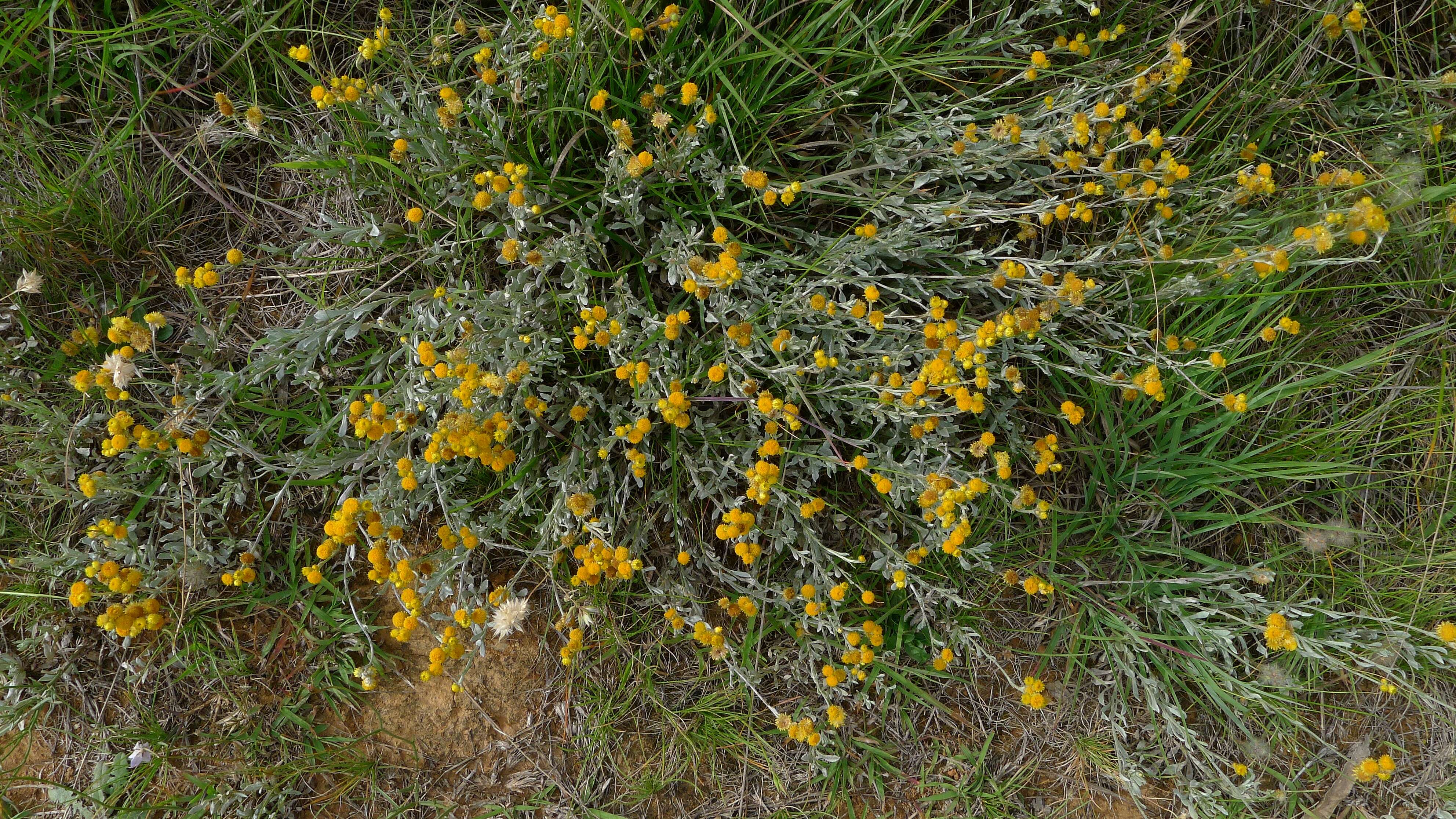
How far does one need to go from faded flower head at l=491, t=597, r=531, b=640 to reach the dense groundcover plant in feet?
0.06

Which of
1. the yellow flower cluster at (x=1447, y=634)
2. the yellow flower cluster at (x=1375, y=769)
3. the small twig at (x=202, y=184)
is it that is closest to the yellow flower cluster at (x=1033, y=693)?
the yellow flower cluster at (x=1375, y=769)

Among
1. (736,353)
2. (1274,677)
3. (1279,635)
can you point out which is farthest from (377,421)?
(1274,677)

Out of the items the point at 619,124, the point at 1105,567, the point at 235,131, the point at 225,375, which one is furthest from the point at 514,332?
the point at 1105,567

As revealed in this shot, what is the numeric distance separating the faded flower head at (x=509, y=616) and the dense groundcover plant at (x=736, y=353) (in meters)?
0.02

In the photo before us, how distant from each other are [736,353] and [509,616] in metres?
1.07

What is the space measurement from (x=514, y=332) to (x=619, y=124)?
0.71 metres

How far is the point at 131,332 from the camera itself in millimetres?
2385

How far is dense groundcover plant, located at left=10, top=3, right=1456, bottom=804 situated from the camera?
240cm

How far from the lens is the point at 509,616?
7.91ft

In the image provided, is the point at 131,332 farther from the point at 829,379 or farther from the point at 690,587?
the point at 829,379

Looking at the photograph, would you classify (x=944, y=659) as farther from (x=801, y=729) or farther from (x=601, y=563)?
(x=601, y=563)

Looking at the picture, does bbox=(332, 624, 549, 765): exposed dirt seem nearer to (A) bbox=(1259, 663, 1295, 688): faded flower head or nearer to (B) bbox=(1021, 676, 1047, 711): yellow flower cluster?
(B) bbox=(1021, 676, 1047, 711): yellow flower cluster

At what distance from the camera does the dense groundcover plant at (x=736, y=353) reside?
7.87ft

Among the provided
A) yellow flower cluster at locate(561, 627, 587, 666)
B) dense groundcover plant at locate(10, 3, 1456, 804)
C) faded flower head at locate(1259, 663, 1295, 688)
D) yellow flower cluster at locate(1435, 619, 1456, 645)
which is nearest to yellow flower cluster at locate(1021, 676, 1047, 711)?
dense groundcover plant at locate(10, 3, 1456, 804)
